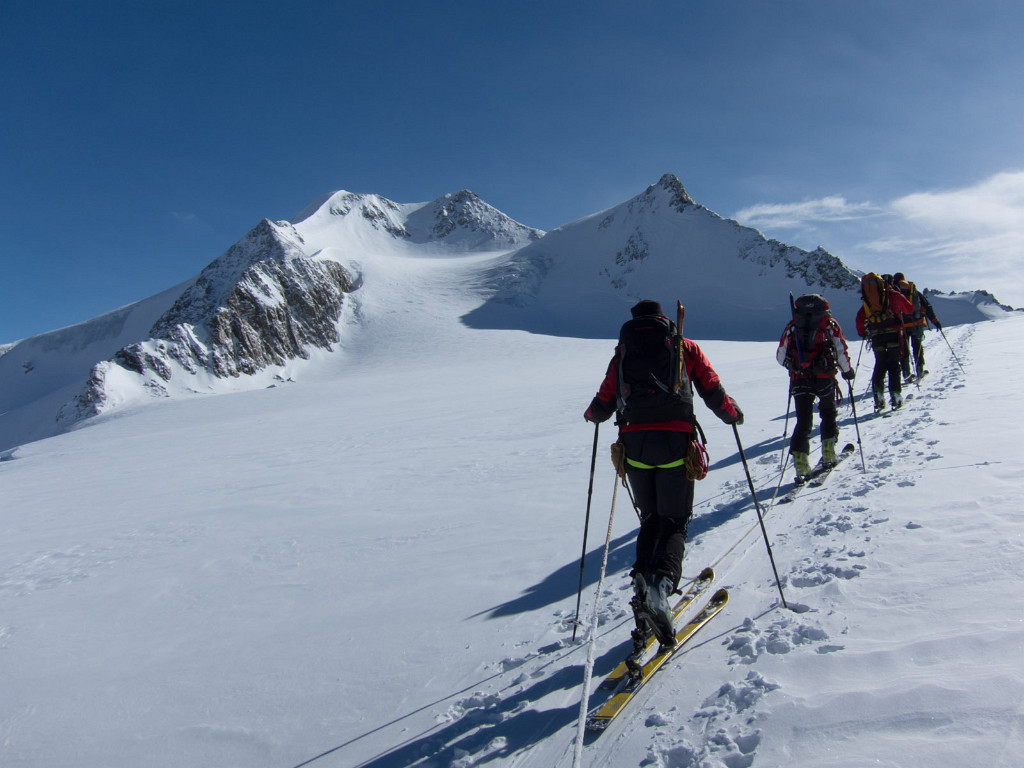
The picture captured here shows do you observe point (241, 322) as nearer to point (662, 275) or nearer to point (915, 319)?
point (662, 275)

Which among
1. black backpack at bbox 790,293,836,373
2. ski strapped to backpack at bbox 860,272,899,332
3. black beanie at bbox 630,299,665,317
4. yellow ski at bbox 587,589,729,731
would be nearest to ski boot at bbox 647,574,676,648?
yellow ski at bbox 587,589,729,731

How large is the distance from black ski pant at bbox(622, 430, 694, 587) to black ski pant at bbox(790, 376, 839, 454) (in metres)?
3.50

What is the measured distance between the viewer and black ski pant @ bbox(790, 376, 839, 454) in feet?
21.6

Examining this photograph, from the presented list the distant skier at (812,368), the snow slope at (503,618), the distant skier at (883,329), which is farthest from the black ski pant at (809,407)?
the distant skier at (883,329)

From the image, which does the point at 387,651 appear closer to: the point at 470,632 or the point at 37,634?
the point at 470,632

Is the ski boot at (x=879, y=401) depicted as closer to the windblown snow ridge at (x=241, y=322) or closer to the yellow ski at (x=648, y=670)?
the yellow ski at (x=648, y=670)

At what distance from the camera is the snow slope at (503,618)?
271 centimetres

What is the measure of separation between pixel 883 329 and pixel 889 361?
0.61 metres

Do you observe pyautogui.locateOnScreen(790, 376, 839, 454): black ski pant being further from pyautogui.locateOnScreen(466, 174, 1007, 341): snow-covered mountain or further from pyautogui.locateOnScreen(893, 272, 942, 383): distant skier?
pyautogui.locateOnScreen(466, 174, 1007, 341): snow-covered mountain

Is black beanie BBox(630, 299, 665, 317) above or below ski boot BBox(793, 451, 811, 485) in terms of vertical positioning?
above

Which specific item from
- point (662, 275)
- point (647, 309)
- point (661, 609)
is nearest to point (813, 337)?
point (647, 309)

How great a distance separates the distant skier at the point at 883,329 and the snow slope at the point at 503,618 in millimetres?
682

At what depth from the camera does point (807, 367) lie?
674cm

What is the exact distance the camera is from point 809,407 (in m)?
6.74
